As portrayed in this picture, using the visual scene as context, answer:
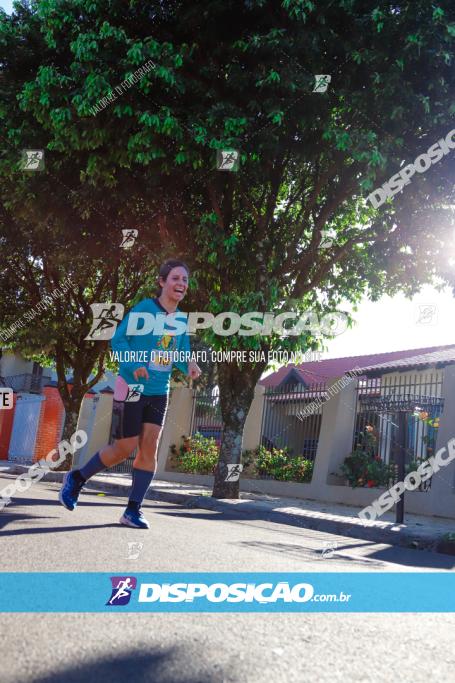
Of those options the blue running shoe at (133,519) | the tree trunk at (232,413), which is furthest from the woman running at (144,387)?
the tree trunk at (232,413)

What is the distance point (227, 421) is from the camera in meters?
11.8

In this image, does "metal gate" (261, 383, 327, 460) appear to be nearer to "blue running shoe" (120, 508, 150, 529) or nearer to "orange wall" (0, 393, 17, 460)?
"blue running shoe" (120, 508, 150, 529)

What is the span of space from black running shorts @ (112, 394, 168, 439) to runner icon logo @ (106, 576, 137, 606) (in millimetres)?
1364

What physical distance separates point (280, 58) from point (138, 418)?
7.04 m

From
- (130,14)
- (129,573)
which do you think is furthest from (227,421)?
(129,573)

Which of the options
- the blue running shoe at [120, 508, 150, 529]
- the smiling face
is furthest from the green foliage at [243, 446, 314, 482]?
the smiling face

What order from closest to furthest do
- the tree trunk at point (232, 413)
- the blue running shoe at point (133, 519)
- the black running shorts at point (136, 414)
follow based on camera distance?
1. the black running shorts at point (136, 414)
2. the blue running shoe at point (133, 519)
3. the tree trunk at point (232, 413)

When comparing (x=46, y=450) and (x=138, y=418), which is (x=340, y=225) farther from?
(x=46, y=450)

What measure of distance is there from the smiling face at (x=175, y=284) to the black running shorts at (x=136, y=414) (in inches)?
26.7

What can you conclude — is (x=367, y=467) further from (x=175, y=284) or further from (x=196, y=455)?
(x=175, y=284)

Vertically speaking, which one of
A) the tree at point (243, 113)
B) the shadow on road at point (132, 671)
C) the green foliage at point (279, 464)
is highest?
the tree at point (243, 113)

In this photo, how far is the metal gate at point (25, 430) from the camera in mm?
32938

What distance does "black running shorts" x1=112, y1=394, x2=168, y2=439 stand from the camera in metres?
4.33

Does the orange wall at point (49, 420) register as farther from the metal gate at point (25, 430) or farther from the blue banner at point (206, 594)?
the blue banner at point (206, 594)
